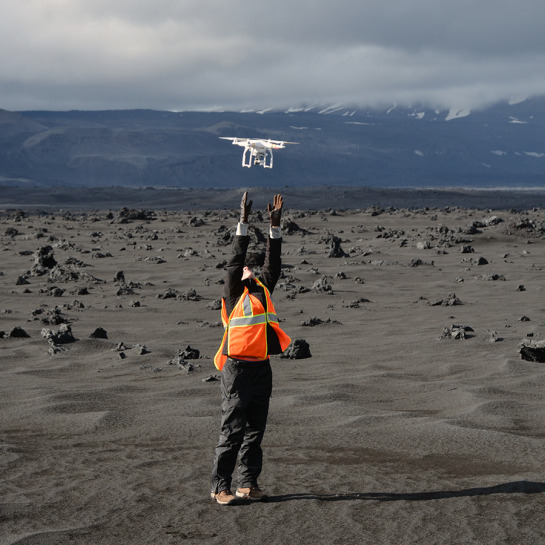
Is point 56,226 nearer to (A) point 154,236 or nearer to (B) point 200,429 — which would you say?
(A) point 154,236

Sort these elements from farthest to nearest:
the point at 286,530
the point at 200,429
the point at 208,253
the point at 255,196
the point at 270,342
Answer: the point at 255,196
the point at 208,253
the point at 200,429
the point at 270,342
the point at 286,530

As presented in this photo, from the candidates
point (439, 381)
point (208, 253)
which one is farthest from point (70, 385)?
point (208, 253)

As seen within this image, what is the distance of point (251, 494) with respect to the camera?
521cm

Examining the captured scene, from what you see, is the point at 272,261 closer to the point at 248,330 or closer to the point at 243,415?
the point at 248,330

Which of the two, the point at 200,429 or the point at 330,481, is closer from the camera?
the point at 330,481

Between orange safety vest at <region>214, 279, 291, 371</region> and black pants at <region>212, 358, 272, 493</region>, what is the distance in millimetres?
69

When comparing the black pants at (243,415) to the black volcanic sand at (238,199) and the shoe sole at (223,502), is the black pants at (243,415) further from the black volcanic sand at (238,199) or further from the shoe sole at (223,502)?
the black volcanic sand at (238,199)

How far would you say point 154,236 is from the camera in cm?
2733

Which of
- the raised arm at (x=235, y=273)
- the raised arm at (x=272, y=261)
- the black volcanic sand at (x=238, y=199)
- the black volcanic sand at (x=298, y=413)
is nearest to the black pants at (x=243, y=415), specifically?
the black volcanic sand at (x=298, y=413)

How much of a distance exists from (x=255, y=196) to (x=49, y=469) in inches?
2571

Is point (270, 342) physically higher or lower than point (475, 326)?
higher

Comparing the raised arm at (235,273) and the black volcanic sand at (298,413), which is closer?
the black volcanic sand at (298,413)

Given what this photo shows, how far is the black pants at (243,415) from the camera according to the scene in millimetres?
5242

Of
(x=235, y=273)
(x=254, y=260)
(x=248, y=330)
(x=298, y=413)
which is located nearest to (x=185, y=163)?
(x=298, y=413)
